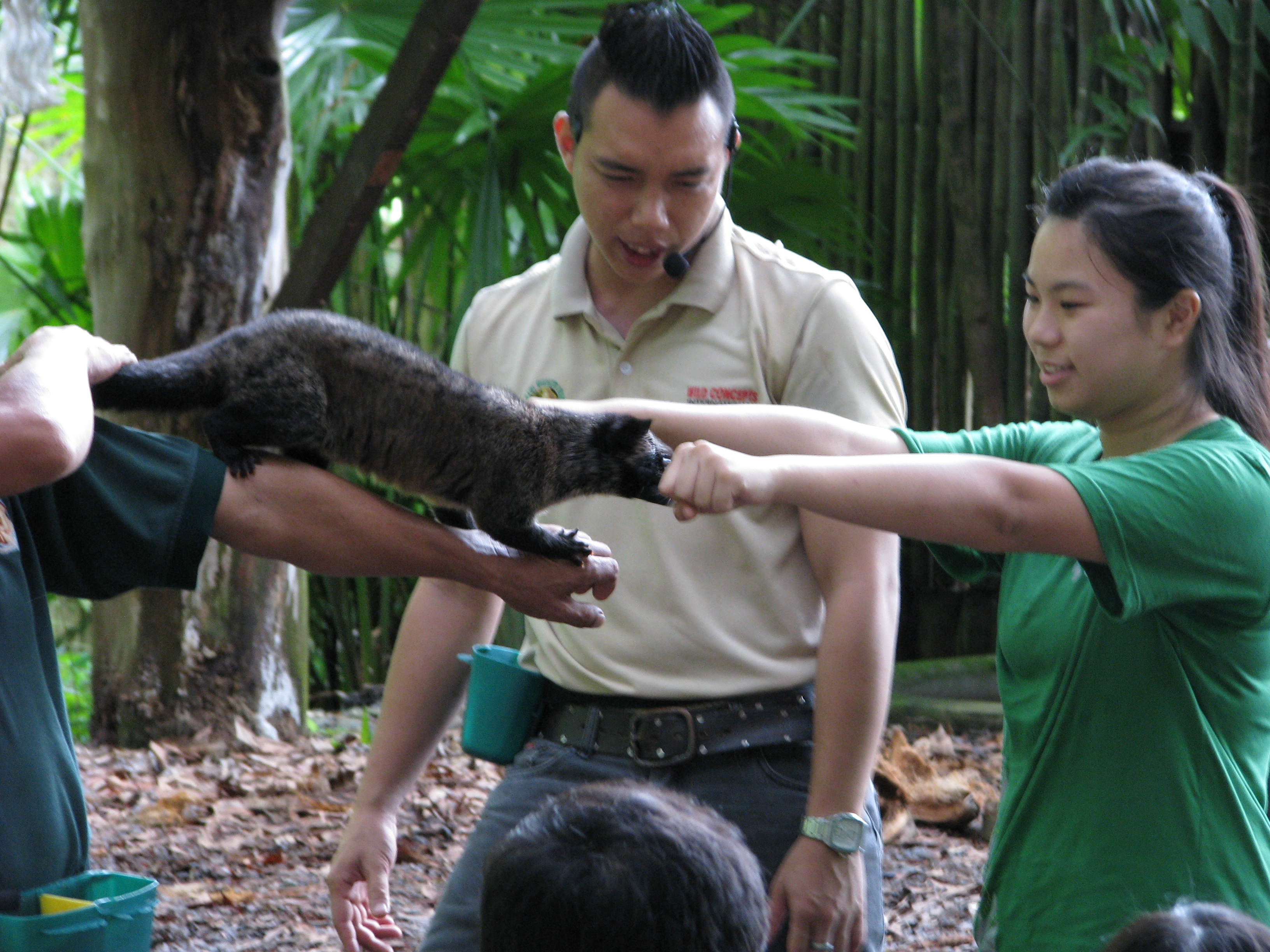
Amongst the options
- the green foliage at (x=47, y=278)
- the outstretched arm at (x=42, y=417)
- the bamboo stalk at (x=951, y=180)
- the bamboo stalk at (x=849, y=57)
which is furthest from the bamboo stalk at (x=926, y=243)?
the outstretched arm at (x=42, y=417)

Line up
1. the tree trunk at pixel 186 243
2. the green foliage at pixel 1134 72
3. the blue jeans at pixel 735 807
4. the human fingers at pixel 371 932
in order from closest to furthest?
the blue jeans at pixel 735 807
the human fingers at pixel 371 932
the tree trunk at pixel 186 243
the green foliage at pixel 1134 72

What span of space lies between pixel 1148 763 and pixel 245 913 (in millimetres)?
2715

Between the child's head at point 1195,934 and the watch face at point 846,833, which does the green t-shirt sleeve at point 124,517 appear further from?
the child's head at point 1195,934

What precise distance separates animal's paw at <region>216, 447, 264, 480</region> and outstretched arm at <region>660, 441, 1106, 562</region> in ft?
2.89

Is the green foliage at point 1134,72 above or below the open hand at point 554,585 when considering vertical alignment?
above

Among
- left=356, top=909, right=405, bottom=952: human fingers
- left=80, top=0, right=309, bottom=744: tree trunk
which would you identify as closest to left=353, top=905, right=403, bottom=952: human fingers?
left=356, top=909, right=405, bottom=952: human fingers

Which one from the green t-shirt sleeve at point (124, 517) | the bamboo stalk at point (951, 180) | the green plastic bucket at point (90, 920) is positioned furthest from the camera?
the bamboo stalk at point (951, 180)

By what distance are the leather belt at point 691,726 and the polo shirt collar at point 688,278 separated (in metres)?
0.76

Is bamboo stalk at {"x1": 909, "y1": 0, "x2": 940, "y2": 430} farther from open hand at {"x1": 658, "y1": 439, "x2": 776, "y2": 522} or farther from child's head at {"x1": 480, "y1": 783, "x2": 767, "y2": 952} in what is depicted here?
child's head at {"x1": 480, "y1": 783, "x2": 767, "y2": 952}

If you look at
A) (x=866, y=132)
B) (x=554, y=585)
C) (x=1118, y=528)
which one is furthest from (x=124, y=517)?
(x=866, y=132)

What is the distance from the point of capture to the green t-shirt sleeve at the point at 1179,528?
6.16 feet

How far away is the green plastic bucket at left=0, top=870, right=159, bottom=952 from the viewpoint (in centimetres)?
171

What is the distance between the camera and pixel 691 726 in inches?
92.0

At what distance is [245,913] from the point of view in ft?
12.2
